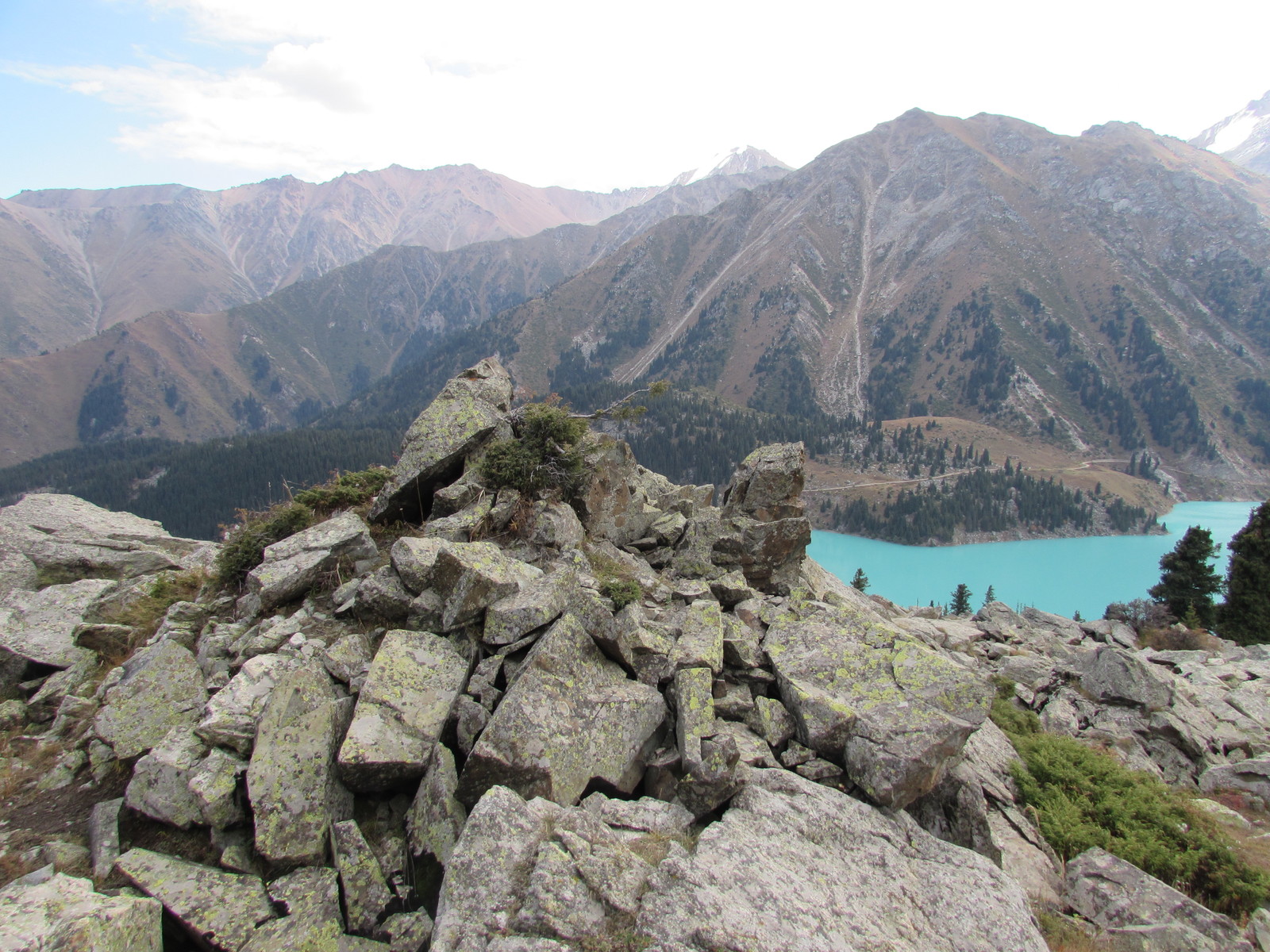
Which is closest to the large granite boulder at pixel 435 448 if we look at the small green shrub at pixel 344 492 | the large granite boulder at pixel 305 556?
the small green shrub at pixel 344 492

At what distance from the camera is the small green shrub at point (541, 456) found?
13352 mm

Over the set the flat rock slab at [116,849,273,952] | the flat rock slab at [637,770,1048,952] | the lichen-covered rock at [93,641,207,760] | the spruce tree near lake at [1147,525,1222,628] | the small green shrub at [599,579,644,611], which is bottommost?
the spruce tree near lake at [1147,525,1222,628]

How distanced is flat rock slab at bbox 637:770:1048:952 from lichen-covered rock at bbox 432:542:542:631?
4.63 metres

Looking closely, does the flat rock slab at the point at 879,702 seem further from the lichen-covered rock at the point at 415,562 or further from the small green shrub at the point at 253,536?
the small green shrub at the point at 253,536

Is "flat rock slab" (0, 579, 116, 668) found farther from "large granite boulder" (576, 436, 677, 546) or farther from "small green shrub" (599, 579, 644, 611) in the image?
"large granite boulder" (576, 436, 677, 546)

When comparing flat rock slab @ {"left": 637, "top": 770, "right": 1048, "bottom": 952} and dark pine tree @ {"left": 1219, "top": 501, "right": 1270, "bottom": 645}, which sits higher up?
flat rock slab @ {"left": 637, "top": 770, "right": 1048, "bottom": 952}

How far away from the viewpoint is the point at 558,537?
12555mm

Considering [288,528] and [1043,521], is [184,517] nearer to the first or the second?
[288,528]

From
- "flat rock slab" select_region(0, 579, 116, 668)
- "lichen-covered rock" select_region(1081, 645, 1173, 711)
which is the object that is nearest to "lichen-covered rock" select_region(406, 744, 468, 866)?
"flat rock slab" select_region(0, 579, 116, 668)

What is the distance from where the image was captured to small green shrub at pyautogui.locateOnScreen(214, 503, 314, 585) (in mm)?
11641

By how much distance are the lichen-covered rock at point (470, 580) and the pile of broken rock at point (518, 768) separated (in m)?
0.05

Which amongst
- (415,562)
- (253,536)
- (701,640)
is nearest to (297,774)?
(415,562)

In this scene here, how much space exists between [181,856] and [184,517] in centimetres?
21247

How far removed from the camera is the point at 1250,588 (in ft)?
117
